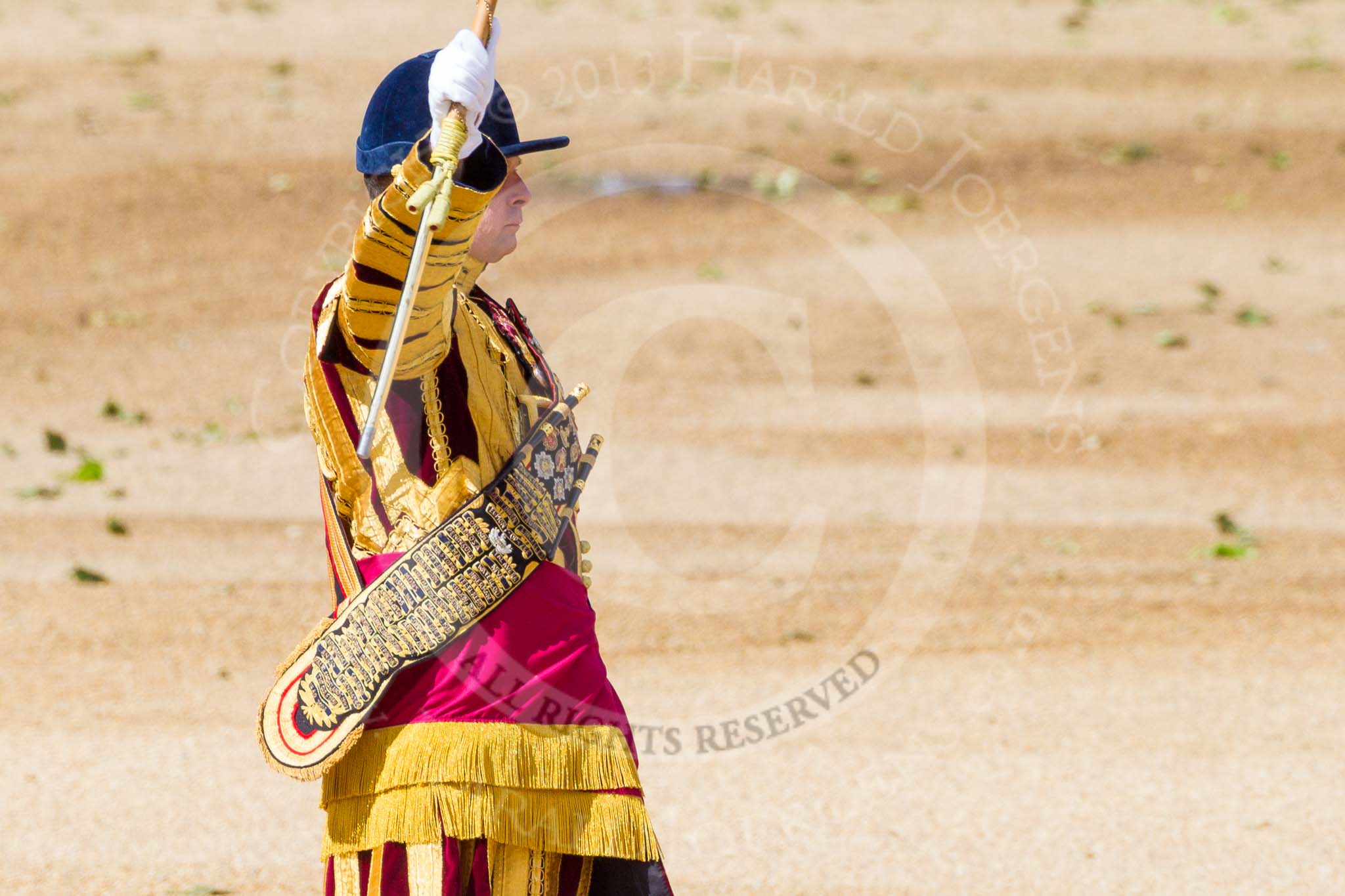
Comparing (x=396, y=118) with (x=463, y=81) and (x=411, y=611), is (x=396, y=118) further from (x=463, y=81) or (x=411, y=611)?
(x=411, y=611)

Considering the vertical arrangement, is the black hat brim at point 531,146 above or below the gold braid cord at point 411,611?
above

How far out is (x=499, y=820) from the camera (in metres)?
2.57

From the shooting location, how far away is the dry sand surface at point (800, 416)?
5070 millimetres

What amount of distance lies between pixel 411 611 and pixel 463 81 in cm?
84

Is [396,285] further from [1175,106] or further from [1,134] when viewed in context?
[1175,106]

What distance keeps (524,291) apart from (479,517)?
9.23 metres

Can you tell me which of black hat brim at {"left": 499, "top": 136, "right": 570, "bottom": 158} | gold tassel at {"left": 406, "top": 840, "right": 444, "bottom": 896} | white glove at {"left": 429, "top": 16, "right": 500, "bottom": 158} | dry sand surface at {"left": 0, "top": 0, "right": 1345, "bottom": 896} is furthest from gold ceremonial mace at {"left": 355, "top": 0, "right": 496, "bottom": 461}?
dry sand surface at {"left": 0, "top": 0, "right": 1345, "bottom": 896}

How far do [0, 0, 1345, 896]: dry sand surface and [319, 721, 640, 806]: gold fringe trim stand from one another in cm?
201

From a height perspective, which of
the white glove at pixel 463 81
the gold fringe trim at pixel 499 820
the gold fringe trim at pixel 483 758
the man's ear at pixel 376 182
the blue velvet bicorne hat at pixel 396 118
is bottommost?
the gold fringe trim at pixel 499 820

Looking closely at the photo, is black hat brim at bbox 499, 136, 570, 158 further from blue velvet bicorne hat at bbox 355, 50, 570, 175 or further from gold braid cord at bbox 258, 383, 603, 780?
gold braid cord at bbox 258, 383, 603, 780

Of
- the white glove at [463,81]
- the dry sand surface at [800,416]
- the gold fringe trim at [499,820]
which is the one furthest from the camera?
the dry sand surface at [800,416]

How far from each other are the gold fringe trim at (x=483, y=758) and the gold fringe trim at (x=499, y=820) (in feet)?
0.05

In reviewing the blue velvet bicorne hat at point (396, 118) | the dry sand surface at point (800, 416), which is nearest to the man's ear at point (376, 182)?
the blue velvet bicorne hat at point (396, 118)

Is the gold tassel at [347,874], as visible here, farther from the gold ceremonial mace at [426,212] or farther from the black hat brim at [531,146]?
the black hat brim at [531,146]
